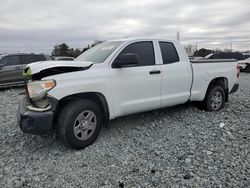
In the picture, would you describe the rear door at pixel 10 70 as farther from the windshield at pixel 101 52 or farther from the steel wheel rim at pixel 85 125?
the steel wheel rim at pixel 85 125

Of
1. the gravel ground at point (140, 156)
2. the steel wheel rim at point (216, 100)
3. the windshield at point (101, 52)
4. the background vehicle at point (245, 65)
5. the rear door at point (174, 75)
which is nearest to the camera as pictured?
the gravel ground at point (140, 156)

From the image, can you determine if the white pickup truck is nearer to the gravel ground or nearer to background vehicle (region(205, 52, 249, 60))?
the gravel ground

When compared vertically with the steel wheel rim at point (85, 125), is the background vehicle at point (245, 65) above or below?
above

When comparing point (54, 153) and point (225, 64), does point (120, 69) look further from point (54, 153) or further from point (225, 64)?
point (225, 64)

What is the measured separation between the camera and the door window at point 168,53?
4961 mm

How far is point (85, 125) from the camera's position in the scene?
3861 mm


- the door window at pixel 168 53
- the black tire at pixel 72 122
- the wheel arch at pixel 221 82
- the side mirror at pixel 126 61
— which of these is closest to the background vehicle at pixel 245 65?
the wheel arch at pixel 221 82

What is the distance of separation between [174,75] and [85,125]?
217 centimetres

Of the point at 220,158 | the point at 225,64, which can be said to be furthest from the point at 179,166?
the point at 225,64

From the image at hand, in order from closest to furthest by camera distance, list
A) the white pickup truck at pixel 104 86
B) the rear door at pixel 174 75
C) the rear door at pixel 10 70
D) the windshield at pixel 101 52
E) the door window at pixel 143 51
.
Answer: the white pickup truck at pixel 104 86 < the windshield at pixel 101 52 < the door window at pixel 143 51 < the rear door at pixel 174 75 < the rear door at pixel 10 70

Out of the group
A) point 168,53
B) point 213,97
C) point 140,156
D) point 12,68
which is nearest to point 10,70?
point 12,68

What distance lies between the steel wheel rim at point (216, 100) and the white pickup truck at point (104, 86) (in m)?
0.63

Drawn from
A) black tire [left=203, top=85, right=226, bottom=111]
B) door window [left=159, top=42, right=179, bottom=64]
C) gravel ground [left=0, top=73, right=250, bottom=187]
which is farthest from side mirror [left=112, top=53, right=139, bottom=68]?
black tire [left=203, top=85, right=226, bottom=111]

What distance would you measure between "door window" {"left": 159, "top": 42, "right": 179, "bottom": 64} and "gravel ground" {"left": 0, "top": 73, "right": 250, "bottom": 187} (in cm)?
130
